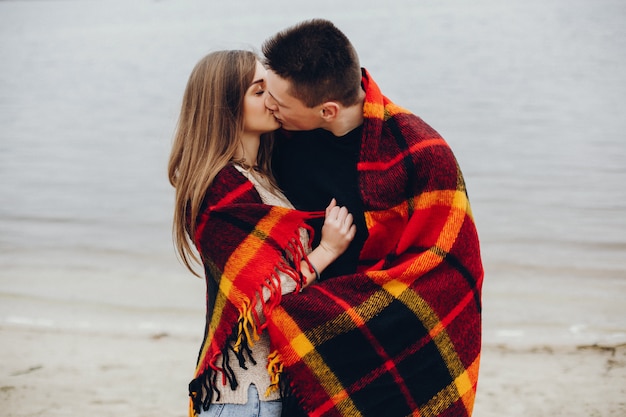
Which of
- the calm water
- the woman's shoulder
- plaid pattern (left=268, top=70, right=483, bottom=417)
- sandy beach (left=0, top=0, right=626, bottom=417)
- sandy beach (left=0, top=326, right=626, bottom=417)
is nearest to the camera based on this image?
plaid pattern (left=268, top=70, right=483, bottom=417)

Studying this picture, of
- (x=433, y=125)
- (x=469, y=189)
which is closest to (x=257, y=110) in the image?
(x=469, y=189)

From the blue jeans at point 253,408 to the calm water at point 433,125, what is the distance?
1084 mm

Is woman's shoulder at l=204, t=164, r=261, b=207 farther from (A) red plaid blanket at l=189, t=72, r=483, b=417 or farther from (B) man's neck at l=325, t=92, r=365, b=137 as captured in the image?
(B) man's neck at l=325, t=92, r=365, b=137

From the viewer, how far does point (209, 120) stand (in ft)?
6.61

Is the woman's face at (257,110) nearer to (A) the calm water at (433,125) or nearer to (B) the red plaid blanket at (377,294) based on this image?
(B) the red plaid blanket at (377,294)

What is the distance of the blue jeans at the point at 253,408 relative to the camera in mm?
1905

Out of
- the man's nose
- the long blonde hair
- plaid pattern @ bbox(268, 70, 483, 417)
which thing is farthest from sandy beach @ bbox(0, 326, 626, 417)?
the man's nose

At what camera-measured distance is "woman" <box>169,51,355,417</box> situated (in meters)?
1.87

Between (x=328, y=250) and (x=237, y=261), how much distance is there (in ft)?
0.78

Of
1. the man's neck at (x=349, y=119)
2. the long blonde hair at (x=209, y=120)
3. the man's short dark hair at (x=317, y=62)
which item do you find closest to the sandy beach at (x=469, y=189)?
the long blonde hair at (x=209, y=120)

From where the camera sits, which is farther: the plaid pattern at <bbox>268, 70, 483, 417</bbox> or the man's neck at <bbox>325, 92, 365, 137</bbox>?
the man's neck at <bbox>325, 92, 365, 137</bbox>

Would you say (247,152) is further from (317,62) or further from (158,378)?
(158,378)

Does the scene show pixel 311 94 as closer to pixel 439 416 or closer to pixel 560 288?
pixel 439 416

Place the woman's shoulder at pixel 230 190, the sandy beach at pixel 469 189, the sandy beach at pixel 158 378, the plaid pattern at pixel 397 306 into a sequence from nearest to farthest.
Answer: the plaid pattern at pixel 397 306 → the woman's shoulder at pixel 230 190 → the sandy beach at pixel 158 378 → the sandy beach at pixel 469 189
